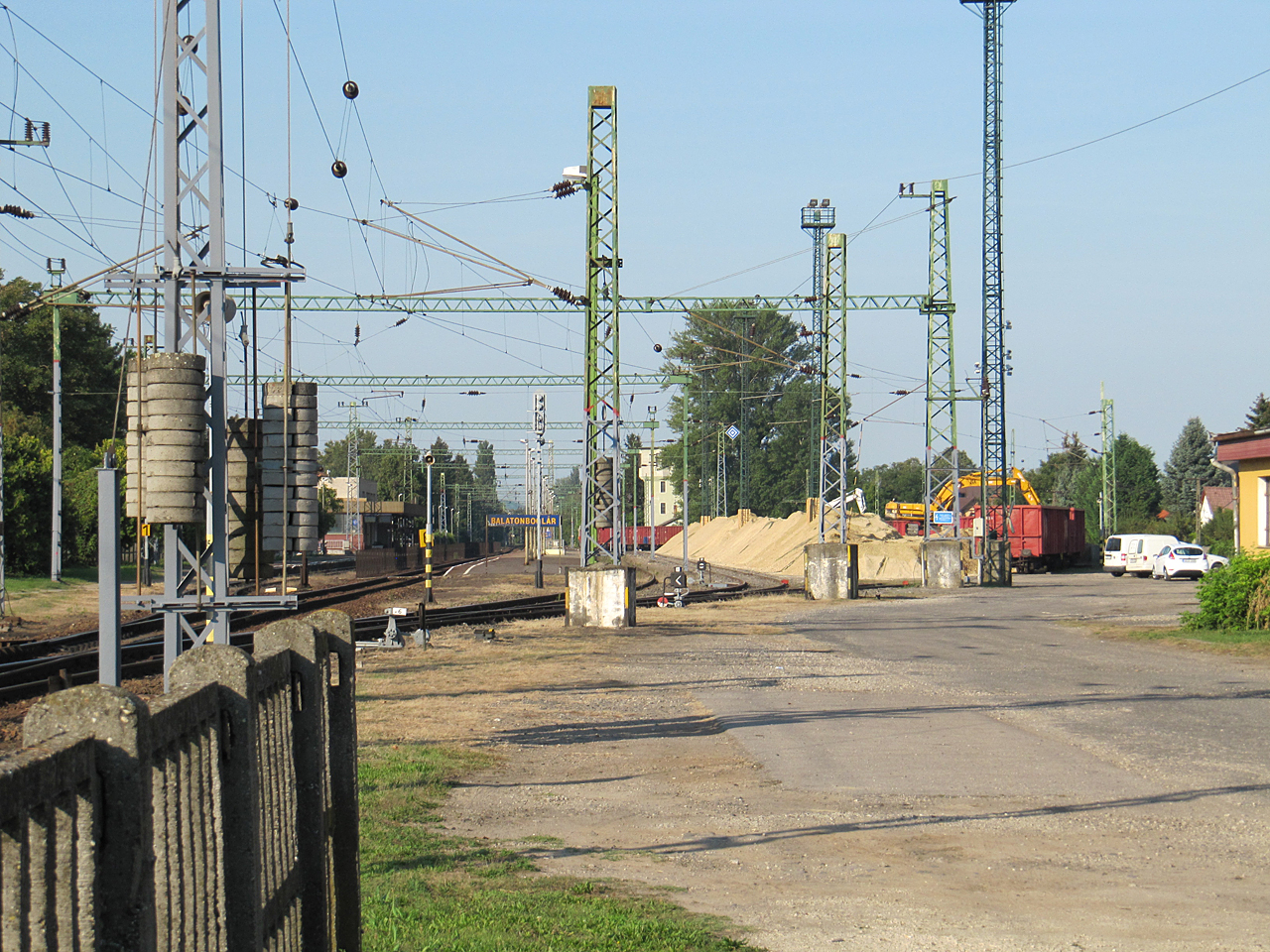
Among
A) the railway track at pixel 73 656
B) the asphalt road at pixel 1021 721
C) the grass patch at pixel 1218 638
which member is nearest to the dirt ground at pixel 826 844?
the asphalt road at pixel 1021 721

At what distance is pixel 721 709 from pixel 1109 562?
154 ft

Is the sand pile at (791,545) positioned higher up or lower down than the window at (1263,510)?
lower down

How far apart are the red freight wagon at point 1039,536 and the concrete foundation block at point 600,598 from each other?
35.6 m

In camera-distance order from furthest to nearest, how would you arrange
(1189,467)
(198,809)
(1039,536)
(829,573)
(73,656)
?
(1189,467) → (1039,536) → (829,573) → (73,656) → (198,809)

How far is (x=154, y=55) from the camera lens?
11938 millimetres

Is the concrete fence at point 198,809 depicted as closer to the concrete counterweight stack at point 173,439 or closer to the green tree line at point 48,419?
the concrete counterweight stack at point 173,439

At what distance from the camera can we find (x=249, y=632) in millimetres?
22766

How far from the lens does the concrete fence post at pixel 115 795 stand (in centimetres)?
254

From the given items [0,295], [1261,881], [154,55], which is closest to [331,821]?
[1261,881]

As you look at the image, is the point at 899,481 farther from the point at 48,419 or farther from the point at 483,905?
the point at 483,905

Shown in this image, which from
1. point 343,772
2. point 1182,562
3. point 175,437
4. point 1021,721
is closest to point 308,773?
point 343,772

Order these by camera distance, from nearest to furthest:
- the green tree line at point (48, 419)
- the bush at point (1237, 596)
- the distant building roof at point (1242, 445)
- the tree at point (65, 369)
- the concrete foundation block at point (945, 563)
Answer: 1. the bush at point (1237, 596)
2. the distant building roof at point (1242, 445)
3. the green tree line at point (48, 419)
4. the concrete foundation block at point (945, 563)
5. the tree at point (65, 369)

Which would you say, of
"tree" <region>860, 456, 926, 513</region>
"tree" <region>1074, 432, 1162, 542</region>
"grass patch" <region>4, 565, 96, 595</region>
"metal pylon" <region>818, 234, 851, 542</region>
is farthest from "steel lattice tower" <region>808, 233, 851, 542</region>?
"tree" <region>860, 456, 926, 513</region>

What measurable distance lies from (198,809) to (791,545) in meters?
64.3
